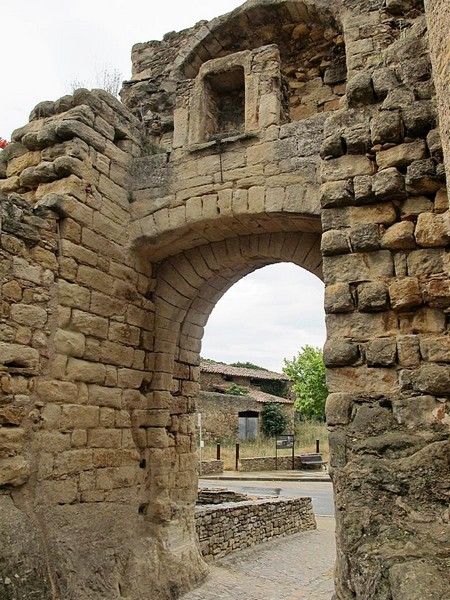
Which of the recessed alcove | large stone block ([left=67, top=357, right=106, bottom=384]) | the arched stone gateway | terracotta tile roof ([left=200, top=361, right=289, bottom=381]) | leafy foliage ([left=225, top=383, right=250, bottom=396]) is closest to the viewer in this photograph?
the arched stone gateway

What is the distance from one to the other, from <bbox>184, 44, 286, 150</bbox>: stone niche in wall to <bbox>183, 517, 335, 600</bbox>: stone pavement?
4.68m

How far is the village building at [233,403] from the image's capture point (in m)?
25.7

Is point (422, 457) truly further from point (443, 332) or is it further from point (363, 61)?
point (363, 61)

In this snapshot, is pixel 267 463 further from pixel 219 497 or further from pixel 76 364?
pixel 76 364

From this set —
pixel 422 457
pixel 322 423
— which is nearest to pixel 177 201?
pixel 422 457

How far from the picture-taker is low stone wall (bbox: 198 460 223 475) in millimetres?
19172

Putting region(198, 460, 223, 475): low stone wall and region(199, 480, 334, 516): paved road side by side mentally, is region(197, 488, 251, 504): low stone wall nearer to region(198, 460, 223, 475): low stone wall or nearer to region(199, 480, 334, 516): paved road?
region(199, 480, 334, 516): paved road

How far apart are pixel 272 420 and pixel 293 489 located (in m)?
12.6

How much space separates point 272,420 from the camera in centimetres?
2859

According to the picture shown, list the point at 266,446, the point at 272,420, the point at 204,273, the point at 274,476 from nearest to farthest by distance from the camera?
the point at 204,273, the point at 274,476, the point at 266,446, the point at 272,420

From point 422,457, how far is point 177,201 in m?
3.68

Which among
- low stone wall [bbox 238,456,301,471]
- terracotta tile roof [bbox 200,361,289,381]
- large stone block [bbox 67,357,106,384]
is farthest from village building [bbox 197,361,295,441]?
large stone block [bbox 67,357,106,384]

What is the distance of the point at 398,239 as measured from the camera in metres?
3.08

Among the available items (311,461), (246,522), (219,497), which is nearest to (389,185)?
(246,522)
